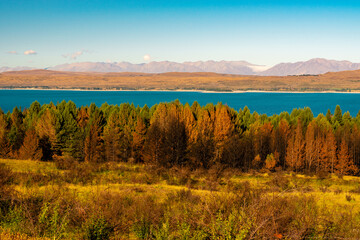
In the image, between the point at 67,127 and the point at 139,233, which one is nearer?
the point at 139,233

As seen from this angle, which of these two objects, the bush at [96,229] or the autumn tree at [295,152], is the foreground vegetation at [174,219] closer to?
the bush at [96,229]

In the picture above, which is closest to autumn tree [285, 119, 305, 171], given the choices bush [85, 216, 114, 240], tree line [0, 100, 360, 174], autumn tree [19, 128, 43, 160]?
tree line [0, 100, 360, 174]

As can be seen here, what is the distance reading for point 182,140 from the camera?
5828 centimetres

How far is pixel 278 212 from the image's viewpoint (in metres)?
11.4

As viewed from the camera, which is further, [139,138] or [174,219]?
[139,138]

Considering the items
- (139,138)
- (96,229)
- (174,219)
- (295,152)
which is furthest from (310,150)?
(96,229)

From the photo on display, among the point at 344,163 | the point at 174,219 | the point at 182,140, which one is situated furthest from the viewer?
the point at 344,163

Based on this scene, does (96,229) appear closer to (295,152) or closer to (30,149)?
(30,149)

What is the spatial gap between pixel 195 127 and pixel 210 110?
7.50 m

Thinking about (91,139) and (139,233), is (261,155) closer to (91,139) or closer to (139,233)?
(91,139)

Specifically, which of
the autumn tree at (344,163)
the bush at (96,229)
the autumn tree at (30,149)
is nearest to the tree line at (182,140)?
the autumn tree at (344,163)

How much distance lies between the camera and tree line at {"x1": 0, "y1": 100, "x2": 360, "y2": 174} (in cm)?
5691

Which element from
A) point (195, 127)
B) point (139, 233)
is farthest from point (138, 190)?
point (195, 127)

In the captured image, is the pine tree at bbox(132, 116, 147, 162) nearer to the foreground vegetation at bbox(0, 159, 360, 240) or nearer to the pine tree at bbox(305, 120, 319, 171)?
the pine tree at bbox(305, 120, 319, 171)
